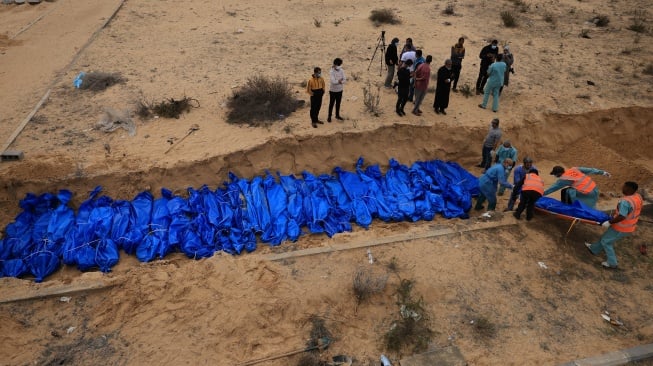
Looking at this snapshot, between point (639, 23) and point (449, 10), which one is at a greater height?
point (449, 10)

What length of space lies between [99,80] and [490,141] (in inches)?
347

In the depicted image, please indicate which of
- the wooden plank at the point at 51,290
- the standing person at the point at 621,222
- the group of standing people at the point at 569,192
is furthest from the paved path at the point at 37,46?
the standing person at the point at 621,222

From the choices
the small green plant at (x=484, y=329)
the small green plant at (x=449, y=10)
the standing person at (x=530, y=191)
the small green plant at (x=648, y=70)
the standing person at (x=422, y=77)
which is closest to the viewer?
the small green plant at (x=484, y=329)

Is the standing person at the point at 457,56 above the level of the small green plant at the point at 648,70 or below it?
above

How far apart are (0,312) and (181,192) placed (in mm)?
3166

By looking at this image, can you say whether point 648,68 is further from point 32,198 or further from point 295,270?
point 32,198

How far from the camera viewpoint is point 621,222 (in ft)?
20.4

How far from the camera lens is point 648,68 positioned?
11.1 metres

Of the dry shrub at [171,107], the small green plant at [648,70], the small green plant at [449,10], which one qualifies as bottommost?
the dry shrub at [171,107]

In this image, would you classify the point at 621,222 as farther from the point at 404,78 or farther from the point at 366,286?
the point at 404,78

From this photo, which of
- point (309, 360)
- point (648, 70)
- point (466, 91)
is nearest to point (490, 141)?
point (466, 91)

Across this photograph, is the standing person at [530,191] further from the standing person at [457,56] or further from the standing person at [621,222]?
the standing person at [457,56]

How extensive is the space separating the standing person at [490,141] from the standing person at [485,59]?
2280mm

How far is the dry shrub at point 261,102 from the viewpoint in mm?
8984
